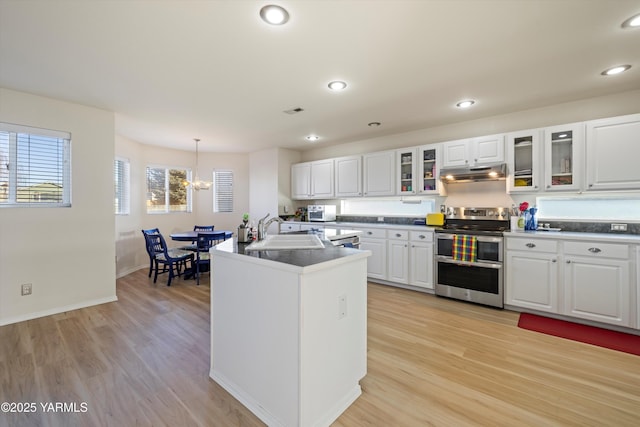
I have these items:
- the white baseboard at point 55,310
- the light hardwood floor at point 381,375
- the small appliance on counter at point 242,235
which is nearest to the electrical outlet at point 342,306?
the light hardwood floor at point 381,375

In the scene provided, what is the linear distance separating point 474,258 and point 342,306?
2.59 metres

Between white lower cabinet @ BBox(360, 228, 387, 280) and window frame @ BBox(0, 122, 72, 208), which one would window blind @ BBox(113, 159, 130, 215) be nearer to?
window frame @ BBox(0, 122, 72, 208)

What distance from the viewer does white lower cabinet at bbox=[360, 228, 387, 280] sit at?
4387mm

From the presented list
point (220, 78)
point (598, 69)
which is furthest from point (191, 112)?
point (598, 69)

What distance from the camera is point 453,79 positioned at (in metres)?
2.75

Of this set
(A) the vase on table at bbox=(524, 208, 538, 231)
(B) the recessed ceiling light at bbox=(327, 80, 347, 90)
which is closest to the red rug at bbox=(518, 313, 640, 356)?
(A) the vase on table at bbox=(524, 208, 538, 231)

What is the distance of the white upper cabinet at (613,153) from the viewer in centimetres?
288

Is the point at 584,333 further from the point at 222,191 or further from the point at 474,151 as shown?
the point at 222,191

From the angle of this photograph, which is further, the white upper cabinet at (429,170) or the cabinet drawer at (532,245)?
the white upper cabinet at (429,170)

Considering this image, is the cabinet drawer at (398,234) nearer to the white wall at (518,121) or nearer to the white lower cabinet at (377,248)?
the white lower cabinet at (377,248)

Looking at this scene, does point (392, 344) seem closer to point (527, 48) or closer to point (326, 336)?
point (326, 336)

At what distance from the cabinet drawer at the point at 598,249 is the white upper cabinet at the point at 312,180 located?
11.7ft

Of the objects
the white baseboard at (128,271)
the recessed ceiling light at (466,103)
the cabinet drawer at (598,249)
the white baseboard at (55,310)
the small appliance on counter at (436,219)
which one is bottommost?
the white baseboard at (55,310)

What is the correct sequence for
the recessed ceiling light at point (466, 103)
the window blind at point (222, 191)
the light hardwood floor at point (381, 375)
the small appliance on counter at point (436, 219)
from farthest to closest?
the window blind at point (222, 191) < the small appliance on counter at point (436, 219) < the recessed ceiling light at point (466, 103) < the light hardwood floor at point (381, 375)
